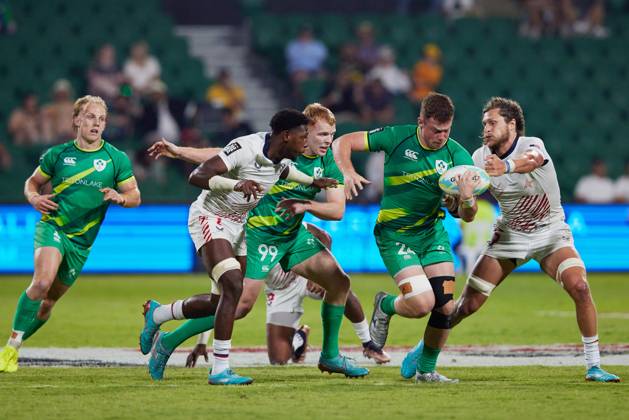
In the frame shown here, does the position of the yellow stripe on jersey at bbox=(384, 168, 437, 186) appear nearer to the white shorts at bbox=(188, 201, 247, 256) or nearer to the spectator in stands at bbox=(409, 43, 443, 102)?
the white shorts at bbox=(188, 201, 247, 256)

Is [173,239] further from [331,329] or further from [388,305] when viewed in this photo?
[331,329]

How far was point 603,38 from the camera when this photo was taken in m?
27.3

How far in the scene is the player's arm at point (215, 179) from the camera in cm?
886

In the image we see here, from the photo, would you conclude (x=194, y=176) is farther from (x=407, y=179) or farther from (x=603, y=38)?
(x=603, y=38)

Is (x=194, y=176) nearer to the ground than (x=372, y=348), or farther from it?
farther from it

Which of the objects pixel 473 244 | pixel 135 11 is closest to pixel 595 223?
pixel 473 244

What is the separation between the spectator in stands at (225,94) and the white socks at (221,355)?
14.3 m

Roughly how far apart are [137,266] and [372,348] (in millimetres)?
10303

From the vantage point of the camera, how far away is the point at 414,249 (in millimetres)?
9938

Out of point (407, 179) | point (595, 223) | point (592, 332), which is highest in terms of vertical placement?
point (407, 179)

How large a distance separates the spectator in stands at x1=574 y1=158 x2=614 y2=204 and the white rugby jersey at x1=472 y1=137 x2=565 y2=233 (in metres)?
13.0

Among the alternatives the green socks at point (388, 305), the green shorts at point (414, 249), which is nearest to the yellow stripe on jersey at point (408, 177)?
the green shorts at point (414, 249)

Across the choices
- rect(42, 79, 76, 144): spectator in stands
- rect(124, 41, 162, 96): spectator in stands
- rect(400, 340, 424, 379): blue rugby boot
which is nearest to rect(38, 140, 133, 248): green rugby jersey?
rect(400, 340, 424, 379): blue rugby boot

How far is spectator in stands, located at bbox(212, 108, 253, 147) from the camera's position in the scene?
22.2 metres
